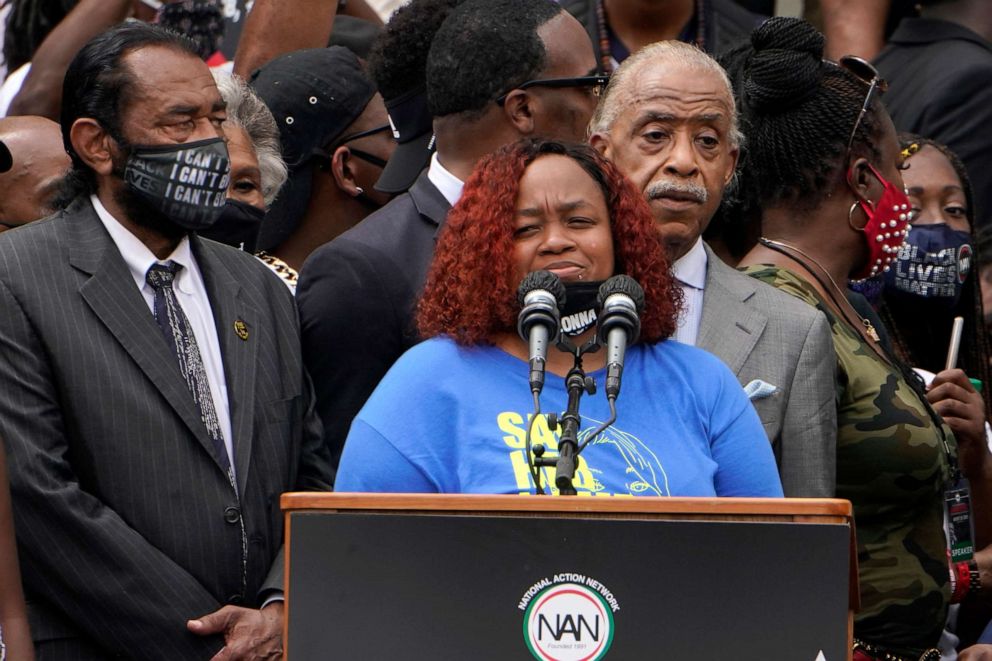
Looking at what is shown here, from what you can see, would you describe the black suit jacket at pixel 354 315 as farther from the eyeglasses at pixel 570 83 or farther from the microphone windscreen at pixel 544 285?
the microphone windscreen at pixel 544 285

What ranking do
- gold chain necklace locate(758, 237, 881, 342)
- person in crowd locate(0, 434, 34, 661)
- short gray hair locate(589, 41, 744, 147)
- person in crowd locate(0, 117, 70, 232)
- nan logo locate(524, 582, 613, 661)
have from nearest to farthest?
nan logo locate(524, 582, 613, 661), person in crowd locate(0, 434, 34, 661), short gray hair locate(589, 41, 744, 147), gold chain necklace locate(758, 237, 881, 342), person in crowd locate(0, 117, 70, 232)

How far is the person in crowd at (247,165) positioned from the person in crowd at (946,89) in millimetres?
3110

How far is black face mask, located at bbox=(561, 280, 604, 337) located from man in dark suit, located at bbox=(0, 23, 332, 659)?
38.2 inches

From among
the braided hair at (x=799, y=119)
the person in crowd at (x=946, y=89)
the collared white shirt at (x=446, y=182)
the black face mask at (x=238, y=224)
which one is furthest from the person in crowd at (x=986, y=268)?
the black face mask at (x=238, y=224)

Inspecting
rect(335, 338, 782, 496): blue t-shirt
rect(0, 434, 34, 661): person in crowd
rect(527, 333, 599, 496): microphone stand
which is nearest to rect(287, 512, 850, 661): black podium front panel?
rect(527, 333, 599, 496): microphone stand

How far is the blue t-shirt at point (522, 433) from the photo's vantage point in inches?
139

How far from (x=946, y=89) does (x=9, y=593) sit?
5.10m

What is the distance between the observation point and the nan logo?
113 inches

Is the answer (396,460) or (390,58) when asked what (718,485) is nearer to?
(396,460)

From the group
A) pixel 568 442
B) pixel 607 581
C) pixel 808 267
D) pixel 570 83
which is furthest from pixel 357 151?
pixel 607 581

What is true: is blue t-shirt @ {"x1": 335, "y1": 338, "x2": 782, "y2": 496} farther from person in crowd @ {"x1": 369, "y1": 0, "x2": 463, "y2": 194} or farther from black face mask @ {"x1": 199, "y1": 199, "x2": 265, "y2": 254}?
black face mask @ {"x1": 199, "y1": 199, "x2": 265, "y2": 254}

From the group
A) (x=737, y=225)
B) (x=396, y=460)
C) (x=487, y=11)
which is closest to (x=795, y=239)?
(x=737, y=225)

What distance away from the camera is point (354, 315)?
15.2 feet

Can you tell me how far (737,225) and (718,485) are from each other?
2.23 meters
